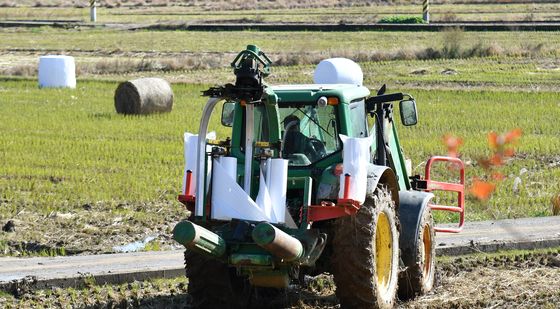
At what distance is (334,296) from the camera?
12391 mm

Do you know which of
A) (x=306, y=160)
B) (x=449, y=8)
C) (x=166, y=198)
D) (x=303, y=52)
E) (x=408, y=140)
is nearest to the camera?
(x=306, y=160)

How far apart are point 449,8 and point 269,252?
68.4m

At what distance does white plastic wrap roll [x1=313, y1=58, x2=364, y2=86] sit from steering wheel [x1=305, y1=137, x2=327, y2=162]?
62.2ft

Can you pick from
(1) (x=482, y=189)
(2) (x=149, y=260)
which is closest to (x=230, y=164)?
(2) (x=149, y=260)

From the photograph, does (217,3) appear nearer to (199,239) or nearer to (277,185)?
(277,185)

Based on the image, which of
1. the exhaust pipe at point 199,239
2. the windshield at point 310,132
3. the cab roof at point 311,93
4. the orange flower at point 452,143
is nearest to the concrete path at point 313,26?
the orange flower at point 452,143

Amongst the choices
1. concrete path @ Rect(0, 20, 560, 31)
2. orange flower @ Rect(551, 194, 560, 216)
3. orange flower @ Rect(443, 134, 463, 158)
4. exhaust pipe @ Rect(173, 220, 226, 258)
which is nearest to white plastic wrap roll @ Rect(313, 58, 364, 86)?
orange flower @ Rect(443, 134, 463, 158)

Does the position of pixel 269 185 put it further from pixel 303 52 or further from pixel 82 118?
pixel 303 52

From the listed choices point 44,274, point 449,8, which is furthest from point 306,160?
point 449,8

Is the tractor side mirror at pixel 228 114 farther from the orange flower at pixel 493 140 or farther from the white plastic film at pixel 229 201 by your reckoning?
the orange flower at pixel 493 140

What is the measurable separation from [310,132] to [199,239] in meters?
1.94

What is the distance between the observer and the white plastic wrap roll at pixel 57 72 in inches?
1462

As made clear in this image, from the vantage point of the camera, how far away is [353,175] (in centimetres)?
1047

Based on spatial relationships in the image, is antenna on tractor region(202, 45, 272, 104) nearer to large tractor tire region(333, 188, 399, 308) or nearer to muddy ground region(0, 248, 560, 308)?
large tractor tire region(333, 188, 399, 308)
